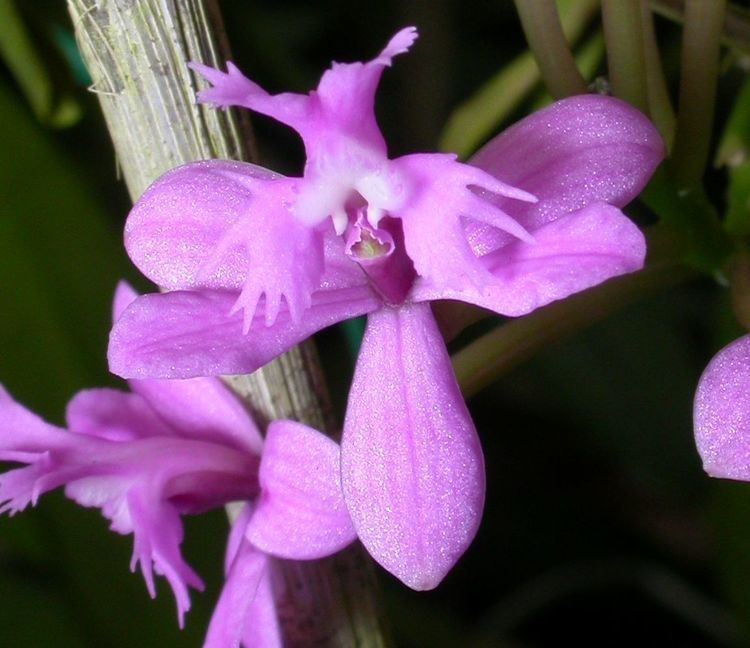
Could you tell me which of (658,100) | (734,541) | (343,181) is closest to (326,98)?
(343,181)

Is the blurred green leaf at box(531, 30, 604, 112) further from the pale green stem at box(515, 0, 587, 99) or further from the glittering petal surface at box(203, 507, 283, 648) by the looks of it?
the glittering petal surface at box(203, 507, 283, 648)

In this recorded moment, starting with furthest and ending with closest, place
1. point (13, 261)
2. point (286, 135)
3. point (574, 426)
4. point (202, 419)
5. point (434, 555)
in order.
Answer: point (574, 426)
point (286, 135)
point (13, 261)
point (202, 419)
point (434, 555)

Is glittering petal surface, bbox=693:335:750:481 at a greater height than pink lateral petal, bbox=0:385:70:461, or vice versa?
pink lateral petal, bbox=0:385:70:461

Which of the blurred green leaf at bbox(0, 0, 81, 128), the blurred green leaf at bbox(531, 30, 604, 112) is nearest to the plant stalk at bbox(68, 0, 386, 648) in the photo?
the blurred green leaf at bbox(0, 0, 81, 128)

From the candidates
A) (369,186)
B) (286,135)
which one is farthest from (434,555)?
(286,135)

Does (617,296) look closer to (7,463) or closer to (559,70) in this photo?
(559,70)

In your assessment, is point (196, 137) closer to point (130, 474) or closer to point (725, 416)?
point (130, 474)

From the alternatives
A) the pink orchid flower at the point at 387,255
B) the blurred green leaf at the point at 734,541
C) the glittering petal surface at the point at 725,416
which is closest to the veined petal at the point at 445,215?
the pink orchid flower at the point at 387,255
